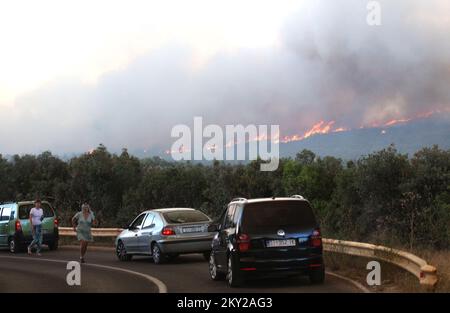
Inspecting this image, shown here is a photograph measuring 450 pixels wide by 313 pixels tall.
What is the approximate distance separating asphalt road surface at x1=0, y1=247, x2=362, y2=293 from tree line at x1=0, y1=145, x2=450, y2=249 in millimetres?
5231

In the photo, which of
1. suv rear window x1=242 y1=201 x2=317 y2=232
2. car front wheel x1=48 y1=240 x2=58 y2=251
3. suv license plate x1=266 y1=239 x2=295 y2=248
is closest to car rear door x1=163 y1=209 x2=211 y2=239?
suv rear window x1=242 y1=201 x2=317 y2=232

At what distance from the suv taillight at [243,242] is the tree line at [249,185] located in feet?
23.3

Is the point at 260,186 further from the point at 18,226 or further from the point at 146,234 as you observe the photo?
the point at 146,234

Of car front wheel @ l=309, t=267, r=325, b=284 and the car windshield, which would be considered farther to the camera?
the car windshield

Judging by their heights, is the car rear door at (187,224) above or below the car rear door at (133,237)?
above

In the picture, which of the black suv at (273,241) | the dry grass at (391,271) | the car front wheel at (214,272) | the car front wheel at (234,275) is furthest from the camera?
the car front wheel at (214,272)

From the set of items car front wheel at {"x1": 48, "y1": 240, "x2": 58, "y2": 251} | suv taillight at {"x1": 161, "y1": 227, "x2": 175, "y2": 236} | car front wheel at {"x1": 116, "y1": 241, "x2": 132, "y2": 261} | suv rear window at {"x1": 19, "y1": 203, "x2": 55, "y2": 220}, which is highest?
suv rear window at {"x1": 19, "y1": 203, "x2": 55, "y2": 220}

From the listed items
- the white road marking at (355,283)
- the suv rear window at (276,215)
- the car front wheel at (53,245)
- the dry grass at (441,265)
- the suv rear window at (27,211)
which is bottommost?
the car front wheel at (53,245)

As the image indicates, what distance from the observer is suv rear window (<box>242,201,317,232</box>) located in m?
12.4

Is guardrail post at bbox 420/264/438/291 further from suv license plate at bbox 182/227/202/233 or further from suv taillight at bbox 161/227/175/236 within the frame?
suv taillight at bbox 161/227/175/236

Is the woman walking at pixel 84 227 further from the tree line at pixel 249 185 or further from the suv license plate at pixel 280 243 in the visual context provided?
the suv license plate at pixel 280 243

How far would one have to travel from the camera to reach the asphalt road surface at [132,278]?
12.5m

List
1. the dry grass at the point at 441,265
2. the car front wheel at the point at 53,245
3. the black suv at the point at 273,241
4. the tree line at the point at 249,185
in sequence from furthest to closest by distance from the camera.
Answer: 1. the tree line at the point at 249,185
2. the car front wheel at the point at 53,245
3. the black suv at the point at 273,241
4. the dry grass at the point at 441,265

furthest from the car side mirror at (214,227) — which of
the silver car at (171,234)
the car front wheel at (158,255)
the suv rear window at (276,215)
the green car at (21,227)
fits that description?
the green car at (21,227)
